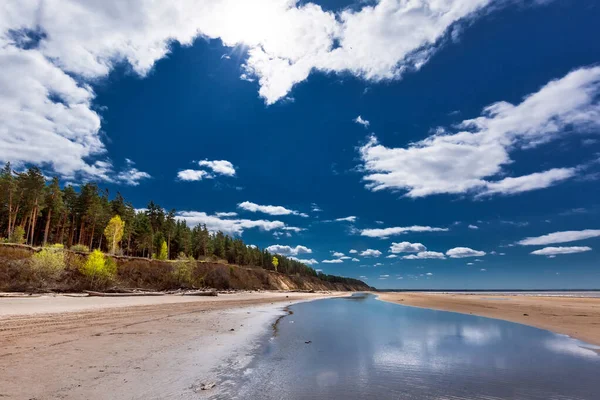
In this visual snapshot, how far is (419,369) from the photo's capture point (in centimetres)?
913

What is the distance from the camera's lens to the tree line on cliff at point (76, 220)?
6144 cm

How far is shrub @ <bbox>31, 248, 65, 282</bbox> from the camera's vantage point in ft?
127

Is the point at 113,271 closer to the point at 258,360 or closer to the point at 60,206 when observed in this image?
the point at 60,206

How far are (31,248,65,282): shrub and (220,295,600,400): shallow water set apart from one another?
4010cm

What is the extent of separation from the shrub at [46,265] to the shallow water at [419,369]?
40.1 m

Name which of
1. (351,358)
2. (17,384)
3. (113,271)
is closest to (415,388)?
(351,358)

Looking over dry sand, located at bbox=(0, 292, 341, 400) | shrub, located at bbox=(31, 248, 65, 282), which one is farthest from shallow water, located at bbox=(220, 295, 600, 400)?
shrub, located at bbox=(31, 248, 65, 282)

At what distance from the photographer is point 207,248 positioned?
381 ft

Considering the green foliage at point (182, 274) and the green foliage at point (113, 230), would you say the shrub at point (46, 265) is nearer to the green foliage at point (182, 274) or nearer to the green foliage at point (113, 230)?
the green foliage at point (182, 274)

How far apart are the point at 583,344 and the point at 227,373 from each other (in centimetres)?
1575

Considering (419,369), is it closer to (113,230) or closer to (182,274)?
(182,274)

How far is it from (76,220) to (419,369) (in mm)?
86726

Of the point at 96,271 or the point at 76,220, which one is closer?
the point at 96,271

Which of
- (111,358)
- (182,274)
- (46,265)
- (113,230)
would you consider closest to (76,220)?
(113,230)
